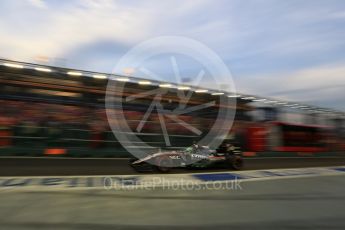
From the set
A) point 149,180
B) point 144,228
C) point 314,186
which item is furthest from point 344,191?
point 144,228

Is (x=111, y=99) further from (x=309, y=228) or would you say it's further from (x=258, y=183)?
(x=309, y=228)

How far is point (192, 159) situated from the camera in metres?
12.3

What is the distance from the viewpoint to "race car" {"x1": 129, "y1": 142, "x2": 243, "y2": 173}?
37.3 ft

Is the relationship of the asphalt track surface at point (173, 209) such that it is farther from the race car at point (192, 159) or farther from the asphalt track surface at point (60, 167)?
the asphalt track surface at point (60, 167)

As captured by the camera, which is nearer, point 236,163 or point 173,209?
point 173,209

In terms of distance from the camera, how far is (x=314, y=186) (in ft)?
29.4

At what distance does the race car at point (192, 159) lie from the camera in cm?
1136

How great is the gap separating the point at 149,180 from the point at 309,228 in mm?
4905

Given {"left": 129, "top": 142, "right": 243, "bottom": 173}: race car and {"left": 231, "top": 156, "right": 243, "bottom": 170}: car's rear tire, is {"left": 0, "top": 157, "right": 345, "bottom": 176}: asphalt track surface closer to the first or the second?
{"left": 129, "top": 142, "right": 243, "bottom": 173}: race car

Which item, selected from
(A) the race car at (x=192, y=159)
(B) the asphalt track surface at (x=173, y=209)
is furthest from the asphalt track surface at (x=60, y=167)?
(B) the asphalt track surface at (x=173, y=209)

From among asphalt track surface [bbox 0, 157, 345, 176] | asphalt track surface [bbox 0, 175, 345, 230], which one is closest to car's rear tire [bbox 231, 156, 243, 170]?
asphalt track surface [bbox 0, 157, 345, 176]

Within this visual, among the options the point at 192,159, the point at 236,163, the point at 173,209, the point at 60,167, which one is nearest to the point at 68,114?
the point at 60,167

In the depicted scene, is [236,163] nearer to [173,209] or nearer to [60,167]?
[60,167]

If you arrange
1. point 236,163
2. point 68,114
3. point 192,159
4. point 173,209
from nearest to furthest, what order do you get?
point 173,209 < point 192,159 < point 236,163 < point 68,114
